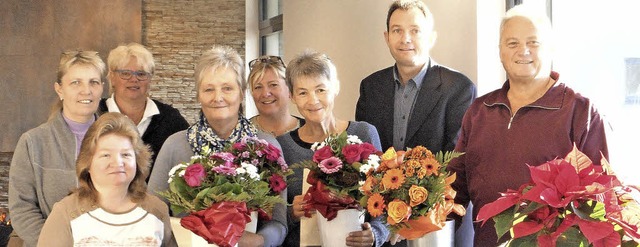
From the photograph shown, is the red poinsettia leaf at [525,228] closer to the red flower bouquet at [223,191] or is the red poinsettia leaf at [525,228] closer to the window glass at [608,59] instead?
the red flower bouquet at [223,191]

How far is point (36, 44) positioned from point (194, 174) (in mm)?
5384

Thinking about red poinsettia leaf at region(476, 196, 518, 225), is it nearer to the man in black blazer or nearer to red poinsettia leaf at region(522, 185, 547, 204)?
red poinsettia leaf at region(522, 185, 547, 204)

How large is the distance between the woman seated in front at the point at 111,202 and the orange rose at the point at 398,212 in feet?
2.89

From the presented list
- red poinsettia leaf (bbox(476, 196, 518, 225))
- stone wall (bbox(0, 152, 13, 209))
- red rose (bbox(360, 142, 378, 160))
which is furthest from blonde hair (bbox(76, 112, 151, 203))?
stone wall (bbox(0, 152, 13, 209))

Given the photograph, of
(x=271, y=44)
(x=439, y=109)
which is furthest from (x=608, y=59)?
(x=271, y=44)

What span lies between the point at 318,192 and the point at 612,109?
1548 millimetres

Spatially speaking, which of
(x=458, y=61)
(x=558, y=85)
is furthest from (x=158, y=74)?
(x=558, y=85)

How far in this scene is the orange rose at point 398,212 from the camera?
2617mm

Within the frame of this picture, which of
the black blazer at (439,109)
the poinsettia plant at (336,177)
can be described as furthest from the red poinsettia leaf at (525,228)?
the black blazer at (439,109)

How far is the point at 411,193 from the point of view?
8.61 ft

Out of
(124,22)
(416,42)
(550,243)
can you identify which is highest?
(124,22)

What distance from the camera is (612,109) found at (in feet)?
12.5

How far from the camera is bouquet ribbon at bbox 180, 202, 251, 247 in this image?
2646 millimetres

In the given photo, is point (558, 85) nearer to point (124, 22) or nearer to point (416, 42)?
point (416, 42)
